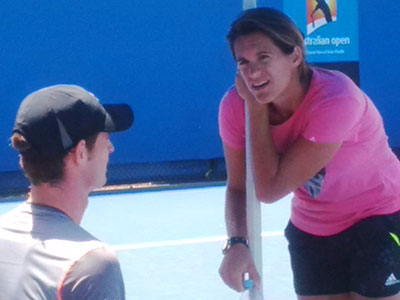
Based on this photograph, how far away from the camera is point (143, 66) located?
30.3ft

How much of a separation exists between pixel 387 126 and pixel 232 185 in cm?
796

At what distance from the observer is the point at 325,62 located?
9.86 metres

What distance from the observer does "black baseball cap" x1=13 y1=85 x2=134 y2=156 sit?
5.56 feet

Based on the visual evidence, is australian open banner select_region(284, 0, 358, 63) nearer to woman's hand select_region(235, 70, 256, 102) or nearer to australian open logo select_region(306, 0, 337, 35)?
australian open logo select_region(306, 0, 337, 35)

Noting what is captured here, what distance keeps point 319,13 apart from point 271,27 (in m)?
7.85

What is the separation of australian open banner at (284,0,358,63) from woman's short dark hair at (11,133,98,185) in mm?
8340

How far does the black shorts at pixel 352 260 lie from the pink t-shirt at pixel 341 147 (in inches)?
1.6

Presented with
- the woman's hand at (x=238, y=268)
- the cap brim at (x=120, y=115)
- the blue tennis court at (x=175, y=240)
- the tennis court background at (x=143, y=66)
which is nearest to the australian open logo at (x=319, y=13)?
the tennis court background at (x=143, y=66)

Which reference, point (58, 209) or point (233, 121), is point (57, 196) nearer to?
point (58, 209)

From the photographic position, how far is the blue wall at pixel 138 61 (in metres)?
8.73

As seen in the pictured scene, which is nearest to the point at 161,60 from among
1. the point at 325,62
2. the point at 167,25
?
the point at 167,25

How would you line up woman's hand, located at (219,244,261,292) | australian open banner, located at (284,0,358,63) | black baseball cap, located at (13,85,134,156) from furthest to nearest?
1. australian open banner, located at (284,0,358,63)
2. woman's hand, located at (219,244,261,292)
3. black baseball cap, located at (13,85,134,156)

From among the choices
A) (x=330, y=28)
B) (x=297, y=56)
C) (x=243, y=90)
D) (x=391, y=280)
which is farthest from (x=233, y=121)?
(x=330, y=28)

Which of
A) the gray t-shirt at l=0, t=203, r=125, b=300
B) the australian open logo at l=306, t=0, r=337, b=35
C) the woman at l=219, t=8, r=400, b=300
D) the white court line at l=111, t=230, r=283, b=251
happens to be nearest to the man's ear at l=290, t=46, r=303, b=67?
the woman at l=219, t=8, r=400, b=300
